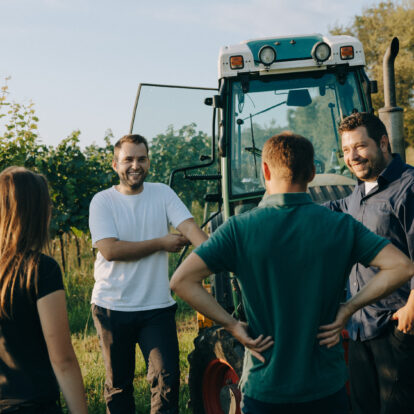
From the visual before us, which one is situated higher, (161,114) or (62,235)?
(161,114)

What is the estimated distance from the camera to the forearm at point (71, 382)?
72.7 inches

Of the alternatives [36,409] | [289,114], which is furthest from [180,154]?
[36,409]

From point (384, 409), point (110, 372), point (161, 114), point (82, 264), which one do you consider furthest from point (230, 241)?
point (82, 264)

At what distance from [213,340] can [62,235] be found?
627 cm

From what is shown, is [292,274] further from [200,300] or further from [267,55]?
[267,55]

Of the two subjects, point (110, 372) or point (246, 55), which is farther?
point (246, 55)

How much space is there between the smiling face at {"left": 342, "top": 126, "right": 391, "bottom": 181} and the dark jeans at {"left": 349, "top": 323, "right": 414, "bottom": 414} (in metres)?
0.79

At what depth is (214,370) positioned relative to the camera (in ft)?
12.0

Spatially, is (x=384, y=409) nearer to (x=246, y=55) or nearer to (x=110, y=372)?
(x=110, y=372)

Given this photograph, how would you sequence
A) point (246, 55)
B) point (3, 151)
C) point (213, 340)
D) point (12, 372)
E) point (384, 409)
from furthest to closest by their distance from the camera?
point (3, 151) < point (246, 55) < point (213, 340) < point (384, 409) < point (12, 372)

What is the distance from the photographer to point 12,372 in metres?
1.81

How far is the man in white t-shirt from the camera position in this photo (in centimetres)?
308

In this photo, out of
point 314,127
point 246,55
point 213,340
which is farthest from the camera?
point 314,127

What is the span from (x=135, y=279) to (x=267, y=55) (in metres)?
2.07
